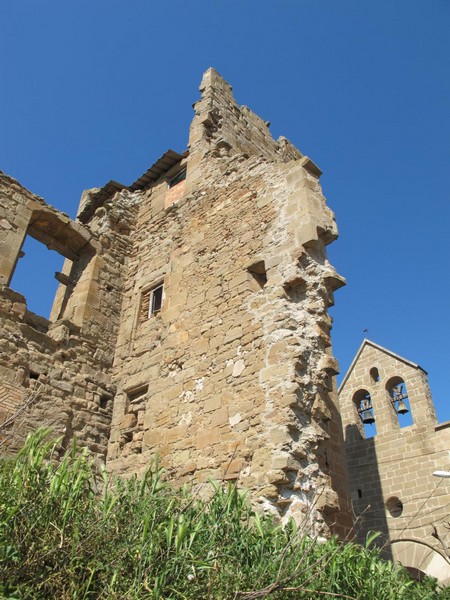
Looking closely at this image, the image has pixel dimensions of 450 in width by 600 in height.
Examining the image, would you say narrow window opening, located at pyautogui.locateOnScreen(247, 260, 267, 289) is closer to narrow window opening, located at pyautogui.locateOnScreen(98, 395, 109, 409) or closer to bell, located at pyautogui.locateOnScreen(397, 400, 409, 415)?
narrow window opening, located at pyautogui.locateOnScreen(98, 395, 109, 409)

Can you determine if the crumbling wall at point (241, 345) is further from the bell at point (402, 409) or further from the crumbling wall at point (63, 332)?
the bell at point (402, 409)

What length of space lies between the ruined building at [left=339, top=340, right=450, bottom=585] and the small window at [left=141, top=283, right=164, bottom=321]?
5.98m

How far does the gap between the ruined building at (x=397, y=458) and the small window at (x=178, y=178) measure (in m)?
7.61

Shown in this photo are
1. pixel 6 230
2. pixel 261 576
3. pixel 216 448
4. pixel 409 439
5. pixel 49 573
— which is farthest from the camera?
pixel 409 439

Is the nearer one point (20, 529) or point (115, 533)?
point (20, 529)

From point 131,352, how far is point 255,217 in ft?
9.50

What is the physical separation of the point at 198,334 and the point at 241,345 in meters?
0.97

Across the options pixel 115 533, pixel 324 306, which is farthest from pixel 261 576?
pixel 324 306

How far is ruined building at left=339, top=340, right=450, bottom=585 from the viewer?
437 inches

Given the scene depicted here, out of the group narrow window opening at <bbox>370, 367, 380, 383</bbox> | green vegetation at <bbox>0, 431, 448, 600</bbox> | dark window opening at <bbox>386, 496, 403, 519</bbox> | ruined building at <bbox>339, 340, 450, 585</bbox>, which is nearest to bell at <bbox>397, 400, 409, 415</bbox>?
ruined building at <bbox>339, 340, 450, 585</bbox>

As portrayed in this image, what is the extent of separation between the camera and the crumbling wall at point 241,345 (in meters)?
5.62

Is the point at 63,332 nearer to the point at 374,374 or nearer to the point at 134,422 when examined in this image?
the point at 134,422

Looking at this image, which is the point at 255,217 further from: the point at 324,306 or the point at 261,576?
the point at 261,576

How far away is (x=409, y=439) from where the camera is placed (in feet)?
41.3
